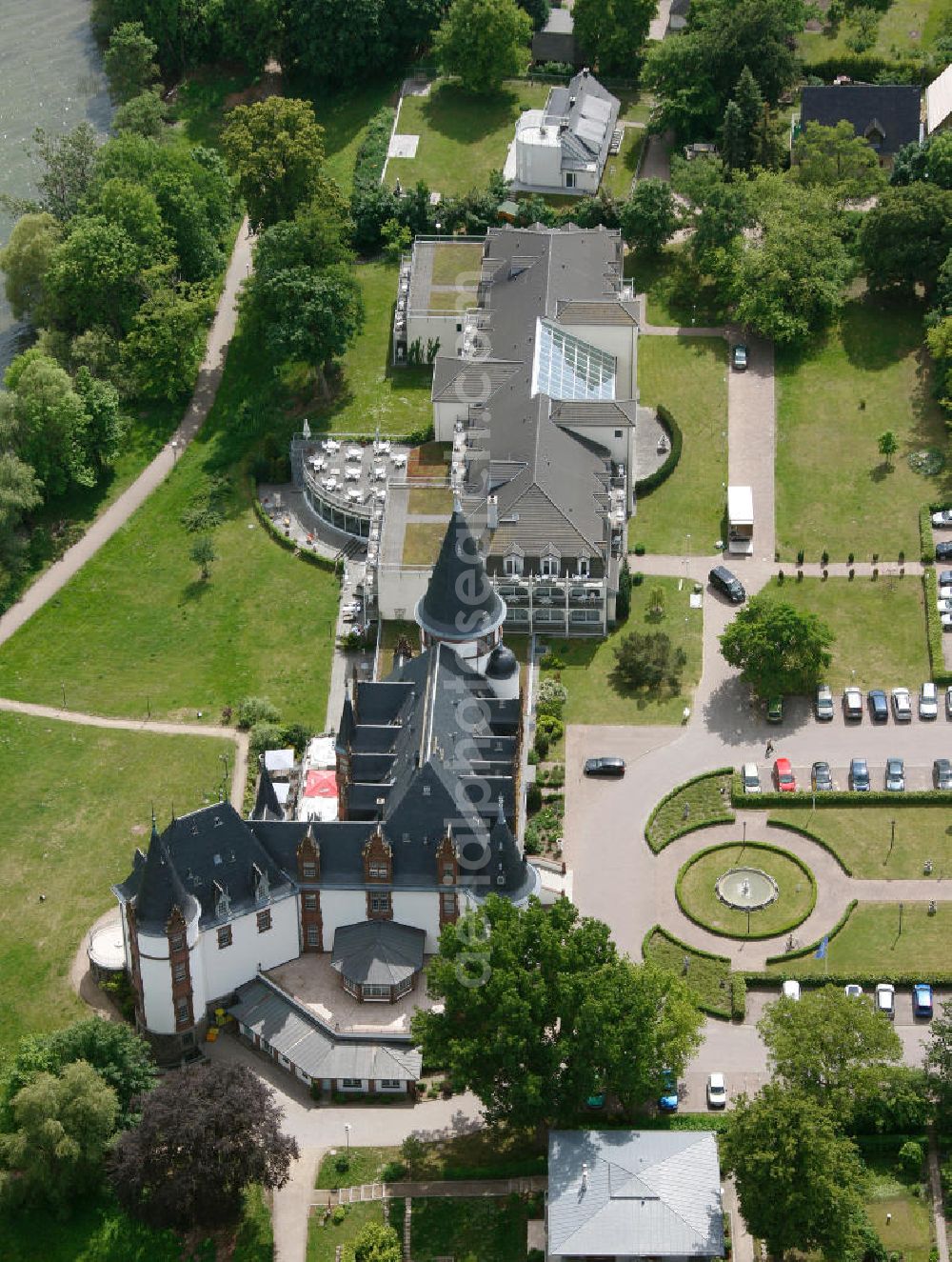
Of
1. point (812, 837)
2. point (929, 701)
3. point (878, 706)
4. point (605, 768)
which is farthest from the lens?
point (929, 701)

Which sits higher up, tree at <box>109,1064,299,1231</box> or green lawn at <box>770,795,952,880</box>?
green lawn at <box>770,795,952,880</box>

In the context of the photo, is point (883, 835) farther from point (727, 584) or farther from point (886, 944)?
point (727, 584)

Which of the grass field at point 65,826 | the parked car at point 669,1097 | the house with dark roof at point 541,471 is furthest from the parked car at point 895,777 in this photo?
the grass field at point 65,826

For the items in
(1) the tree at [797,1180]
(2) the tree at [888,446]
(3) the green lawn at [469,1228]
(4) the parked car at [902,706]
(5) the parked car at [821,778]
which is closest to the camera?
(1) the tree at [797,1180]

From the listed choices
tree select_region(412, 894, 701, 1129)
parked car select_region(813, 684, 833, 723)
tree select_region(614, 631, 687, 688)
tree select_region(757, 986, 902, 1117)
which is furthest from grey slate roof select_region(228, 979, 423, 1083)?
parked car select_region(813, 684, 833, 723)

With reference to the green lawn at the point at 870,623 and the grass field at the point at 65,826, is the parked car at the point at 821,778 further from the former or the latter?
the grass field at the point at 65,826

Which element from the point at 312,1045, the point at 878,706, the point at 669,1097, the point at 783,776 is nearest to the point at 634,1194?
the point at 669,1097

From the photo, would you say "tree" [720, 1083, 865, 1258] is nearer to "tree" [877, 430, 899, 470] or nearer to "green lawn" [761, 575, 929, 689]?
"green lawn" [761, 575, 929, 689]
